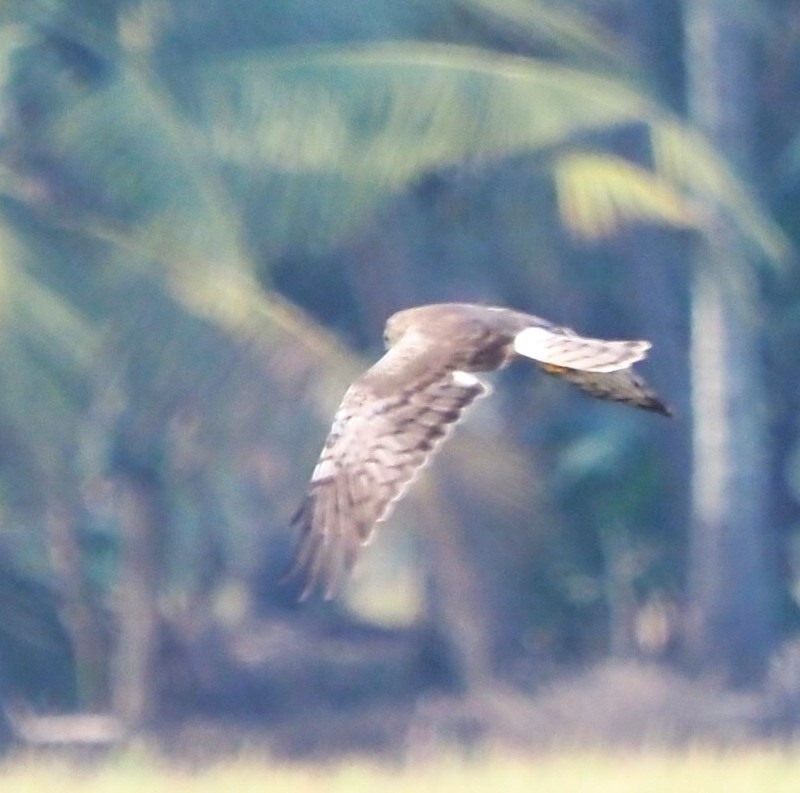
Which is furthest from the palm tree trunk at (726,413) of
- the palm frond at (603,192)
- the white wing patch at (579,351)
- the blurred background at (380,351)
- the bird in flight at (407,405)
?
the white wing patch at (579,351)

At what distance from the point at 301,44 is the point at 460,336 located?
5.06 metres

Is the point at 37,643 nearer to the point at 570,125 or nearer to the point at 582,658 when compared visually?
the point at 582,658

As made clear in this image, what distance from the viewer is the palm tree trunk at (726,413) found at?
1085 cm

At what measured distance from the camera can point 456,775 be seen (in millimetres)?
10016

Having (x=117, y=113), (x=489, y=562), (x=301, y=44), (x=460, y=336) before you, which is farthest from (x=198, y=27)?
(x=460, y=336)

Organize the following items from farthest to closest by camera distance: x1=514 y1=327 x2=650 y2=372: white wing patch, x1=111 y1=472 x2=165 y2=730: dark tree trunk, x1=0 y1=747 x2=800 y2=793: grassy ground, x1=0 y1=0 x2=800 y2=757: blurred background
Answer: x1=111 y1=472 x2=165 y2=730: dark tree trunk, x1=0 y1=747 x2=800 y2=793: grassy ground, x1=0 y1=0 x2=800 y2=757: blurred background, x1=514 y1=327 x2=650 y2=372: white wing patch

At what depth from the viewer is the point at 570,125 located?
9.19 meters

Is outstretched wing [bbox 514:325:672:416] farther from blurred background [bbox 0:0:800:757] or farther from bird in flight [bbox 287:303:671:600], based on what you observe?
blurred background [bbox 0:0:800:757]

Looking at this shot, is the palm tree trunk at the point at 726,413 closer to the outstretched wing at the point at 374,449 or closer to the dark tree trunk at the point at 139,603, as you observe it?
the dark tree trunk at the point at 139,603

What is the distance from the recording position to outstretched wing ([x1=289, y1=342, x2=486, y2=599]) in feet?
13.8

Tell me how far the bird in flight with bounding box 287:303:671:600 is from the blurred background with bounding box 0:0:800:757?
351 cm

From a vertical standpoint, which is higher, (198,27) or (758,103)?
(758,103)

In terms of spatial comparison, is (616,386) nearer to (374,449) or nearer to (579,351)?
(579,351)

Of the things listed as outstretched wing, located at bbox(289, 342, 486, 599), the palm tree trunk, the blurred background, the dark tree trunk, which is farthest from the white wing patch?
the dark tree trunk
